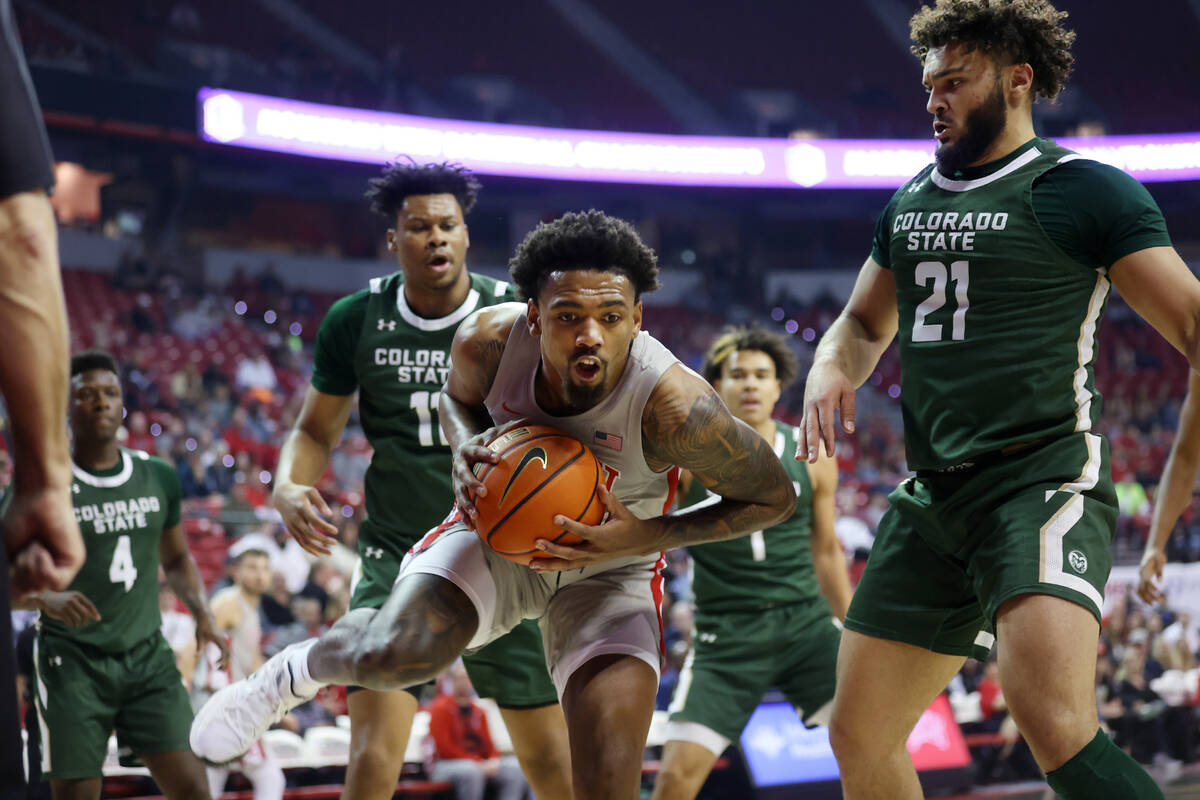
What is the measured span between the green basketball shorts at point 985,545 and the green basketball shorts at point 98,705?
299cm

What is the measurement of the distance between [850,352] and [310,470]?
2017 millimetres

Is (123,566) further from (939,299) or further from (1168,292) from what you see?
(1168,292)

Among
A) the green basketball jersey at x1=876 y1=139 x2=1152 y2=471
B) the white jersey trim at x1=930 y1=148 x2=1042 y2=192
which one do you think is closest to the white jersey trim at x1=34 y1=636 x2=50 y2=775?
the green basketball jersey at x1=876 y1=139 x2=1152 y2=471

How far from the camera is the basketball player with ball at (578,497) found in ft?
9.97

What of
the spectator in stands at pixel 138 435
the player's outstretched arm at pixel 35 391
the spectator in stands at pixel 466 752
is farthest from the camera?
the spectator in stands at pixel 138 435

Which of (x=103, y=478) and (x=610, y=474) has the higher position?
(x=610, y=474)

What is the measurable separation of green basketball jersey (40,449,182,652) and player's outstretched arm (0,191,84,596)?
3.16m

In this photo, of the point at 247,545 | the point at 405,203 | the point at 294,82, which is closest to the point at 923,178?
the point at 405,203

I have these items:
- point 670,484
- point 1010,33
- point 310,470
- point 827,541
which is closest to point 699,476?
point 670,484

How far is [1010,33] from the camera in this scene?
10.2 ft

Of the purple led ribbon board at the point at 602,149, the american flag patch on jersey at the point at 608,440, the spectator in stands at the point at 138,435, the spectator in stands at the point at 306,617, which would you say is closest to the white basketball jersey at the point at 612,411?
the american flag patch on jersey at the point at 608,440

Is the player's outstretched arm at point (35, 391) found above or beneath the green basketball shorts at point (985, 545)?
above

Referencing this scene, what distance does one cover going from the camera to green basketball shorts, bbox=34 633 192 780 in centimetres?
451

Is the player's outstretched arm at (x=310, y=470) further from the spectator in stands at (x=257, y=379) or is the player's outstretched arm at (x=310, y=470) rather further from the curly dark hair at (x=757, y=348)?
the spectator in stands at (x=257, y=379)
